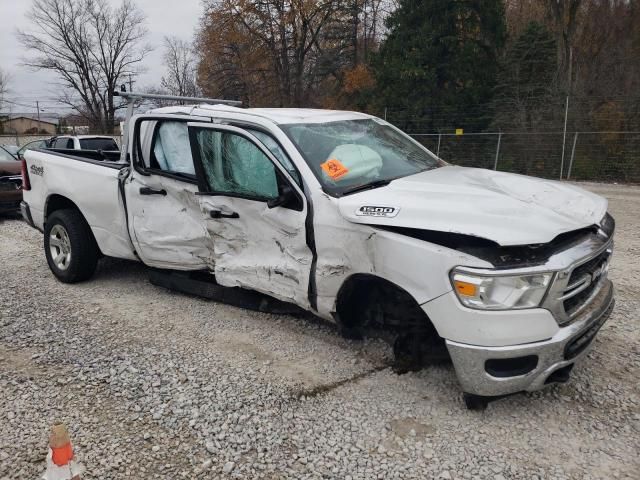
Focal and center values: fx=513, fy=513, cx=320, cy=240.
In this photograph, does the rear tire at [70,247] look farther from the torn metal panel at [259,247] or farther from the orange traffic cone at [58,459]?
the orange traffic cone at [58,459]

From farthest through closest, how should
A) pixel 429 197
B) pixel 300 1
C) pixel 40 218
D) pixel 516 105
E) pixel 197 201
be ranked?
pixel 300 1, pixel 516 105, pixel 40 218, pixel 197 201, pixel 429 197

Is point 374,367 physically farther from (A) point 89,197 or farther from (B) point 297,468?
(A) point 89,197

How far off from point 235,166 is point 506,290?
2346 mm

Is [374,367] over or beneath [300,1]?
beneath

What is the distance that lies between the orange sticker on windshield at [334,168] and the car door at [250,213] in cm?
25

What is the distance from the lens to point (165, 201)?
4711mm

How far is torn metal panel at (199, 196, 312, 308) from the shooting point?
3699 millimetres

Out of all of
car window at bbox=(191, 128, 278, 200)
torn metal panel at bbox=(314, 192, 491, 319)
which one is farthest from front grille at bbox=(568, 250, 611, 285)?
car window at bbox=(191, 128, 278, 200)

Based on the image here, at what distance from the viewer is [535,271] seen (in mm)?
2707

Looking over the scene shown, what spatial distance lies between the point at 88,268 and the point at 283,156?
3026 mm

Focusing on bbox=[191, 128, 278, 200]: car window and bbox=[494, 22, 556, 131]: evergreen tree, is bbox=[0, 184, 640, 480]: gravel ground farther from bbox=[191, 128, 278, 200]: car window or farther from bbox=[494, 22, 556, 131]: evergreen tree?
bbox=[494, 22, 556, 131]: evergreen tree

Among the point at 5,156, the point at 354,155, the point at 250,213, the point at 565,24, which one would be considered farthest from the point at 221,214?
the point at 565,24

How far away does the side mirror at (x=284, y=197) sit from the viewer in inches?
142

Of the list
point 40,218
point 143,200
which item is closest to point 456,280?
point 143,200
